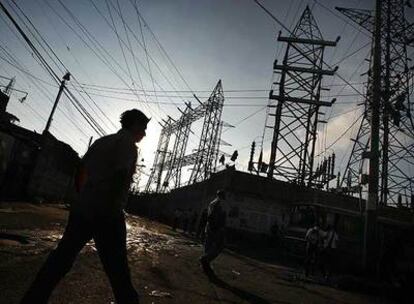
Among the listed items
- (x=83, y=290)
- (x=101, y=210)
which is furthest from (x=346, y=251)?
(x=101, y=210)

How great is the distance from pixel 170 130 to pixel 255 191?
38.2 metres

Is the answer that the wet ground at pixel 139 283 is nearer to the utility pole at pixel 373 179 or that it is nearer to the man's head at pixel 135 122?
the man's head at pixel 135 122

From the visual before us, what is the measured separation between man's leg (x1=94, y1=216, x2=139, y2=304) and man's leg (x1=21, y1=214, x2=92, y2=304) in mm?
113

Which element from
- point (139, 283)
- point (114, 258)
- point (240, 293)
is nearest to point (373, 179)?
point (240, 293)

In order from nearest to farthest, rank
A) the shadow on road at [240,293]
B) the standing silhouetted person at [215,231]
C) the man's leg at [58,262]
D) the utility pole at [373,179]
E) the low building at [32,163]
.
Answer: the man's leg at [58,262], the shadow on road at [240,293], the standing silhouetted person at [215,231], the utility pole at [373,179], the low building at [32,163]

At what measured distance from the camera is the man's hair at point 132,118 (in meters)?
3.07

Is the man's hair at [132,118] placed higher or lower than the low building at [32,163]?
lower

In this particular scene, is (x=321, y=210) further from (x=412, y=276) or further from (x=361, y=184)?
(x=412, y=276)

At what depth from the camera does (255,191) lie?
23875 mm

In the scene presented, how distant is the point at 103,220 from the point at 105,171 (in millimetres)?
389

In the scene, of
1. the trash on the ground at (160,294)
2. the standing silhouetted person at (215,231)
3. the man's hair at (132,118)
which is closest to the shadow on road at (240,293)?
the standing silhouetted person at (215,231)

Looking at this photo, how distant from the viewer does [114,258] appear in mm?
2711

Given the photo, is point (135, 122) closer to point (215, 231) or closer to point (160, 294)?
point (160, 294)

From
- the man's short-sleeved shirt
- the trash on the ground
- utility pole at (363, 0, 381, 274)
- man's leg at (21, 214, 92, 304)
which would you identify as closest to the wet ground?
the trash on the ground
